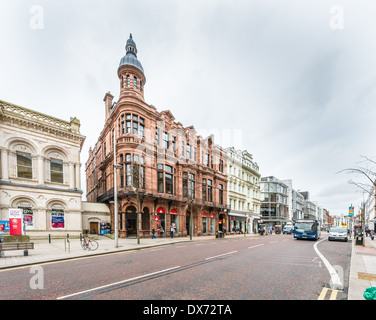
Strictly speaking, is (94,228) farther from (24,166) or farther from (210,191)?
(210,191)

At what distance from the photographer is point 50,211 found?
813 inches

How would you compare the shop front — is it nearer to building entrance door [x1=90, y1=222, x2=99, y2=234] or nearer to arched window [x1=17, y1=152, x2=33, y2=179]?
building entrance door [x1=90, y1=222, x2=99, y2=234]

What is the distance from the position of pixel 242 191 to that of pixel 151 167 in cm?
2606

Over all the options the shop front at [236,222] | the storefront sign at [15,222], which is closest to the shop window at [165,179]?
the storefront sign at [15,222]

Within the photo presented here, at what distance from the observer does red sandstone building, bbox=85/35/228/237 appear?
2367cm

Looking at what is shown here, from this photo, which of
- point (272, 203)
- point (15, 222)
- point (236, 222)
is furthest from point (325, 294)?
point (272, 203)

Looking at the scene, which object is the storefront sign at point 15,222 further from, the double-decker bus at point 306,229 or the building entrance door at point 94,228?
the double-decker bus at point 306,229

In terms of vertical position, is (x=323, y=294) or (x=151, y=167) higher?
(x=151, y=167)

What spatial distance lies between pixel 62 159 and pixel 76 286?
2039 cm

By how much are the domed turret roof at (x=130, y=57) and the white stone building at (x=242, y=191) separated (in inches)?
917

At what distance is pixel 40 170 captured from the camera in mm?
20484

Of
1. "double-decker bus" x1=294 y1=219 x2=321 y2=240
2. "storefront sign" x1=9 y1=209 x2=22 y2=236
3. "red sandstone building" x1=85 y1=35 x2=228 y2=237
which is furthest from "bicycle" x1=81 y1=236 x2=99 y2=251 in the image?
"double-decker bus" x1=294 y1=219 x2=321 y2=240

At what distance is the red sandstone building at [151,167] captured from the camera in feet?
77.7
